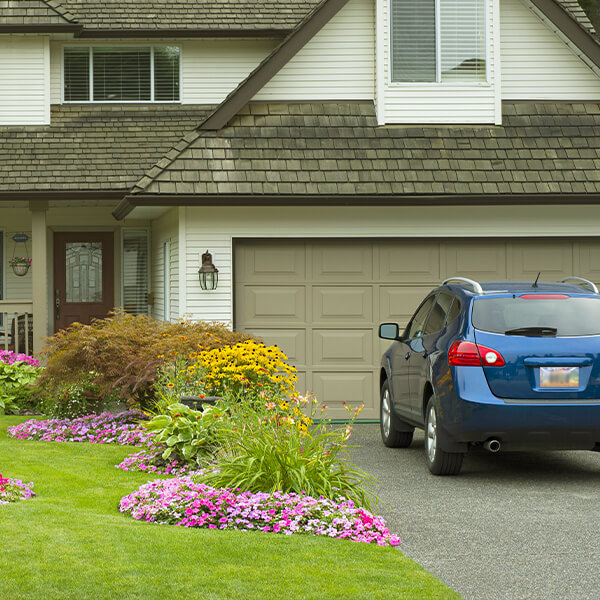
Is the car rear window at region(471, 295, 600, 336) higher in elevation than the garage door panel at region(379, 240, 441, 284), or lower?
lower

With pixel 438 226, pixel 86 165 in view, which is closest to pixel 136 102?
pixel 86 165

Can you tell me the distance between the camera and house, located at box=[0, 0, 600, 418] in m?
13.9

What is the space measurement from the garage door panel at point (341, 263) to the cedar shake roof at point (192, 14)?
17.8ft

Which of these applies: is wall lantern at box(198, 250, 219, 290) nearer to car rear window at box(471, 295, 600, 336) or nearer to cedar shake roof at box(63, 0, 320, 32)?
car rear window at box(471, 295, 600, 336)

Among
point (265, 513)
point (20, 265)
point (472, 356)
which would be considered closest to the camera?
point (265, 513)

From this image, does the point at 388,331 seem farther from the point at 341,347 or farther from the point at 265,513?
the point at 265,513

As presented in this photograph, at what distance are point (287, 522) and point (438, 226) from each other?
8137 mm

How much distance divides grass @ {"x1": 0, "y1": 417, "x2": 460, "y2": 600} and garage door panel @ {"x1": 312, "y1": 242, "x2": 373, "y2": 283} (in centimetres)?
725

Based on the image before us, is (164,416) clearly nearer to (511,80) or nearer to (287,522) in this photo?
(287,522)

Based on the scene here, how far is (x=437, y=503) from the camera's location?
814cm

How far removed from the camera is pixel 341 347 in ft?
46.5

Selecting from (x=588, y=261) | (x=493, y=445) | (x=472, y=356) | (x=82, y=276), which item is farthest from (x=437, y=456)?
(x=82, y=276)

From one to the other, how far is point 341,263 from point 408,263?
950 mm

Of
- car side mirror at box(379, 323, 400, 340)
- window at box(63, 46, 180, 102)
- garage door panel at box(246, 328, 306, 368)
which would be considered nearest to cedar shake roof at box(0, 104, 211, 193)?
window at box(63, 46, 180, 102)
